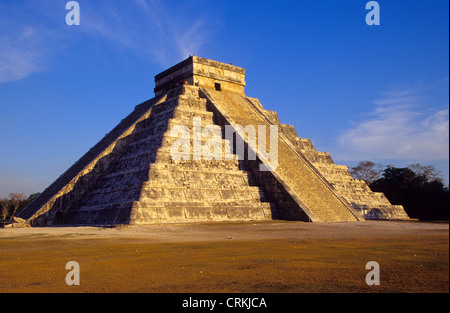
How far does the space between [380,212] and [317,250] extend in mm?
19556

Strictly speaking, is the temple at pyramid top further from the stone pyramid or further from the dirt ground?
the dirt ground

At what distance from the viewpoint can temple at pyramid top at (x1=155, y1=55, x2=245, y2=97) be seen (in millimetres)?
30797

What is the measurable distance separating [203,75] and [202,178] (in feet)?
41.6

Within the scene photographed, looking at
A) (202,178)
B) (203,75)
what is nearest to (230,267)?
(202,178)

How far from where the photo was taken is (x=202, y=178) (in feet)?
68.2

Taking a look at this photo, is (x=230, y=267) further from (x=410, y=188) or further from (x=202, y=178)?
(x=410, y=188)

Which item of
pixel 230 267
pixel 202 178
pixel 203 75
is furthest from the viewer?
pixel 203 75

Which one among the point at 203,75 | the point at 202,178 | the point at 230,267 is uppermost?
the point at 203,75

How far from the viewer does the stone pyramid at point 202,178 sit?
19.1 meters

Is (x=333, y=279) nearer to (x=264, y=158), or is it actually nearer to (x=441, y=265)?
(x=441, y=265)

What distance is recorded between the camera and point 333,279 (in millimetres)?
5543

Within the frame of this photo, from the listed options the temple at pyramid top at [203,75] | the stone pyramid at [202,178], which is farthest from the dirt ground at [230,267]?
the temple at pyramid top at [203,75]

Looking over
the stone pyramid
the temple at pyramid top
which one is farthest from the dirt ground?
the temple at pyramid top

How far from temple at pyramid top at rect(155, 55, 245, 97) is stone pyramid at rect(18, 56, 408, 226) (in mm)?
1771
